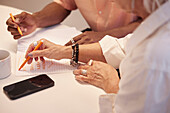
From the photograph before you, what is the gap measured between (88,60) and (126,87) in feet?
1.34

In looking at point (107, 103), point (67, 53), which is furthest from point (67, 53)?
point (107, 103)

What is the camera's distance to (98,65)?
3.18 ft

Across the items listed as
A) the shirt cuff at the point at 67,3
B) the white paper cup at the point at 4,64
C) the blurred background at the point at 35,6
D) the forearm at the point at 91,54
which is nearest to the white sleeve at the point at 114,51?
the forearm at the point at 91,54

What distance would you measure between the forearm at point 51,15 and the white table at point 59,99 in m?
0.49

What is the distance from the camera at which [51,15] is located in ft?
4.58

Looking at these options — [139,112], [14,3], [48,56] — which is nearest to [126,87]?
[139,112]

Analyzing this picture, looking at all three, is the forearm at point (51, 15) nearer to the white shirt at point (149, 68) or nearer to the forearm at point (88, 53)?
the forearm at point (88, 53)

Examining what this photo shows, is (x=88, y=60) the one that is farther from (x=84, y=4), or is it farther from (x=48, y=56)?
(x=84, y=4)

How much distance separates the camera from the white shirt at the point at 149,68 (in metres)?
0.56

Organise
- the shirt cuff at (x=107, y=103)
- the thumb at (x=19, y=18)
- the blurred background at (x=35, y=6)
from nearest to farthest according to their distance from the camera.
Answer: the shirt cuff at (x=107, y=103), the thumb at (x=19, y=18), the blurred background at (x=35, y=6)

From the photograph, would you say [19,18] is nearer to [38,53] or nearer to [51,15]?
[51,15]

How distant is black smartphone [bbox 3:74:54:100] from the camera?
0.82 meters

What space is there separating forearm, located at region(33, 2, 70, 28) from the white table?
0.49 m

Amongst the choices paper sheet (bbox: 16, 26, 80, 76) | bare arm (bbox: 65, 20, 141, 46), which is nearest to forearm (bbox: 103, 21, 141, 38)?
bare arm (bbox: 65, 20, 141, 46)
